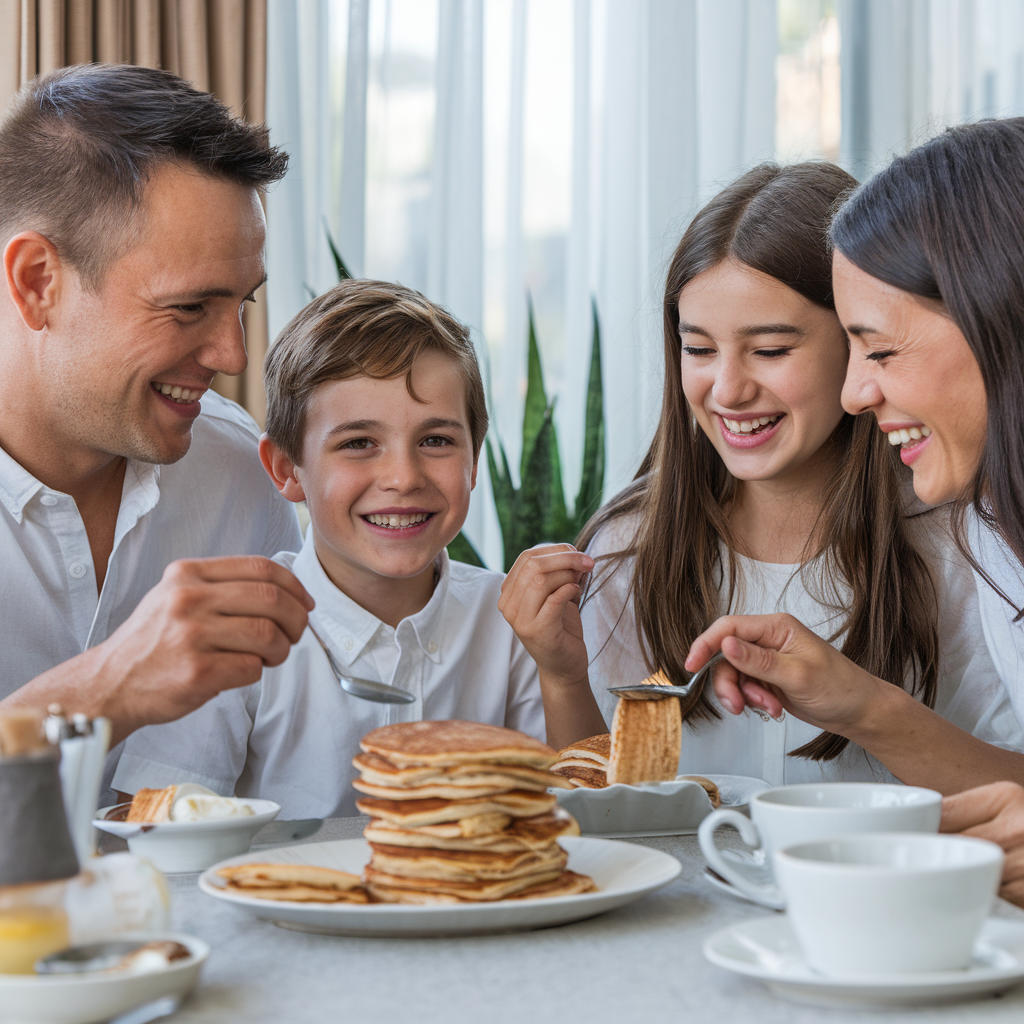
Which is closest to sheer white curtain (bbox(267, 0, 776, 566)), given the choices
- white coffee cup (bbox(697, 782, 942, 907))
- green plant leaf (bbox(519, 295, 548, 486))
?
green plant leaf (bbox(519, 295, 548, 486))

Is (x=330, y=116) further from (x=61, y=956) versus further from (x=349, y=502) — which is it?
(x=61, y=956)

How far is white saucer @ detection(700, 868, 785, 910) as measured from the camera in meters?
0.82

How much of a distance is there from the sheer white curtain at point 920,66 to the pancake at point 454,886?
11.5 feet

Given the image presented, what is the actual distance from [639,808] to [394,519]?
2.49ft

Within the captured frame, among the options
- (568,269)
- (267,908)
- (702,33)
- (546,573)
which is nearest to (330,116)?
(568,269)

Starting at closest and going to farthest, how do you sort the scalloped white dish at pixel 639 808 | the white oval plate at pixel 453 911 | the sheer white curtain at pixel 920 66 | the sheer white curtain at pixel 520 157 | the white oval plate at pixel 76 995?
the white oval plate at pixel 76 995, the white oval plate at pixel 453 911, the scalloped white dish at pixel 639 808, the sheer white curtain at pixel 520 157, the sheer white curtain at pixel 920 66

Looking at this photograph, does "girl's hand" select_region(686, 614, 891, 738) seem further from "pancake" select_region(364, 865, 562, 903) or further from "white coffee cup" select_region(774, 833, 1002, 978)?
"white coffee cup" select_region(774, 833, 1002, 978)

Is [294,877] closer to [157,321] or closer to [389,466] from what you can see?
[389,466]

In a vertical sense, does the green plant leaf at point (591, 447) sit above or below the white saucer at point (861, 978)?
above

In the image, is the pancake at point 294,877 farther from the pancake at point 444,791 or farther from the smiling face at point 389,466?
the smiling face at point 389,466

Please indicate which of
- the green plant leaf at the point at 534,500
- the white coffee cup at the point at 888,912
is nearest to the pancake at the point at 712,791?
the white coffee cup at the point at 888,912

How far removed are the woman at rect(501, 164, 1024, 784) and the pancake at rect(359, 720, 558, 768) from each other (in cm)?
77

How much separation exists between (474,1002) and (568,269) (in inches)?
124

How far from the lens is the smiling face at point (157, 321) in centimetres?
167
